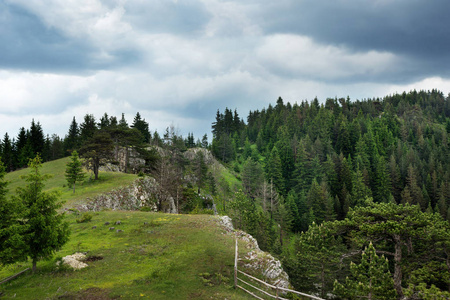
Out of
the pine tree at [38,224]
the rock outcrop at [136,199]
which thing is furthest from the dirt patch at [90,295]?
the rock outcrop at [136,199]

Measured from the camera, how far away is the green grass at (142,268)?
57.0 ft

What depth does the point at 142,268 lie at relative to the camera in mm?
21109

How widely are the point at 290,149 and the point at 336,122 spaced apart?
3910 cm

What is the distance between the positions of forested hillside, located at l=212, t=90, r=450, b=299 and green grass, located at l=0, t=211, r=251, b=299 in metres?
17.6

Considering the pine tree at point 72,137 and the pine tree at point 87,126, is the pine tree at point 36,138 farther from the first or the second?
the pine tree at point 87,126

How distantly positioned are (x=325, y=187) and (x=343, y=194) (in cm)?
701

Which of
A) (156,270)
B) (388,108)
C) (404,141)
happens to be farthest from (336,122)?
(156,270)

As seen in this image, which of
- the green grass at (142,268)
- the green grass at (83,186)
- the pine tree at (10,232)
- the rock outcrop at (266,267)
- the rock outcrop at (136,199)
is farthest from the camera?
the green grass at (83,186)

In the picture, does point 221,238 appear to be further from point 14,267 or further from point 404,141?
point 404,141

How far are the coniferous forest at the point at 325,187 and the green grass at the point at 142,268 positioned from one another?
17.1 m

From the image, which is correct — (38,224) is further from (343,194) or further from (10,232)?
(343,194)

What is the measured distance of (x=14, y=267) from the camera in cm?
2178

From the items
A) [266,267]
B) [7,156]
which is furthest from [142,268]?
[7,156]

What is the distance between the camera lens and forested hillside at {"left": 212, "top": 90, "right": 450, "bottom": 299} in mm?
32594
